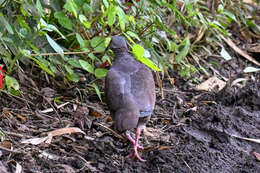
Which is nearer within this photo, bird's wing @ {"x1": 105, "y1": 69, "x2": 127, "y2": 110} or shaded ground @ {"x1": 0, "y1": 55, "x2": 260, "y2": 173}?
shaded ground @ {"x1": 0, "y1": 55, "x2": 260, "y2": 173}

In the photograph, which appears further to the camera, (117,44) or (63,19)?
(117,44)

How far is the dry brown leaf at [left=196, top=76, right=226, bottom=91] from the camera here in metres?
5.59

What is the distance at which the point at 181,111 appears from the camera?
15.8 ft

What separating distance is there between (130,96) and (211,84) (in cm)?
240

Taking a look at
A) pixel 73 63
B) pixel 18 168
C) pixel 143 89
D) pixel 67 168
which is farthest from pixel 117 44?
pixel 18 168

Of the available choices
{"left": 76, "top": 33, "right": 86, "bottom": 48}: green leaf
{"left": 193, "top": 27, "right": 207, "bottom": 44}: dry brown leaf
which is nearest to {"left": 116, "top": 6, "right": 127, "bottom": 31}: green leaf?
{"left": 76, "top": 33, "right": 86, "bottom": 48}: green leaf

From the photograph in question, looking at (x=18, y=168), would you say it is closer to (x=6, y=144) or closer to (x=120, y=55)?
(x=6, y=144)

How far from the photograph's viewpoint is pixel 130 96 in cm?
353

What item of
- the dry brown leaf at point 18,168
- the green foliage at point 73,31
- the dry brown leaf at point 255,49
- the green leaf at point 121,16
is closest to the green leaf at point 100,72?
the green foliage at point 73,31

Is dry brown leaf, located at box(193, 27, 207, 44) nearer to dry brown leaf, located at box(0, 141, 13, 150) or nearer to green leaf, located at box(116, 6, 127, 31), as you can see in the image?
green leaf, located at box(116, 6, 127, 31)

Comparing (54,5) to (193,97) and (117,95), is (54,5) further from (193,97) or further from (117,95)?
(193,97)

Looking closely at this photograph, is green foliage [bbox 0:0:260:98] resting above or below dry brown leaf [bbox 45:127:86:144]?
above

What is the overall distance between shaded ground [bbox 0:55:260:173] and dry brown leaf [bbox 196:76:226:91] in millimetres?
364

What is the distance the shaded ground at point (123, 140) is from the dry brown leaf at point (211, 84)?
1.19 ft
